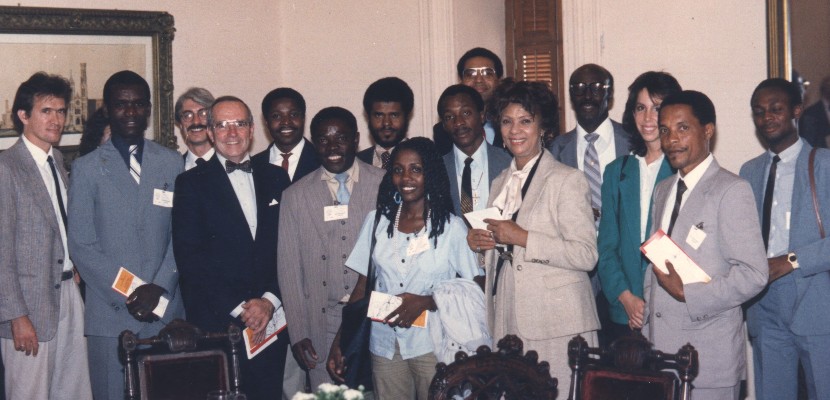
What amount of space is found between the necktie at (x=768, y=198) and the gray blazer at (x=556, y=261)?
0.91 metres

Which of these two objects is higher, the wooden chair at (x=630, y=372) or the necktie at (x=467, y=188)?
the necktie at (x=467, y=188)

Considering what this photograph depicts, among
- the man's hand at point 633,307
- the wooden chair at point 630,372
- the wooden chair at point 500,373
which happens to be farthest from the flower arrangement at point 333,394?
the man's hand at point 633,307

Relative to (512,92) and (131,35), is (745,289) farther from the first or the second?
(131,35)

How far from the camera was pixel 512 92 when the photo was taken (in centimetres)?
397

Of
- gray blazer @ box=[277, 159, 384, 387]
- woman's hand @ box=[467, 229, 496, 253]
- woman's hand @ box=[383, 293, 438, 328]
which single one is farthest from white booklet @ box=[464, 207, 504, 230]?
gray blazer @ box=[277, 159, 384, 387]

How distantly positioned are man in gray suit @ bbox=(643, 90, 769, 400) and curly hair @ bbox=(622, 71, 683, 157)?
1.71ft

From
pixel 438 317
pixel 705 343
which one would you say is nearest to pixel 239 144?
pixel 438 317

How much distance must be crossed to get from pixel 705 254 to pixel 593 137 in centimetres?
130

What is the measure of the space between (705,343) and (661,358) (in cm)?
55

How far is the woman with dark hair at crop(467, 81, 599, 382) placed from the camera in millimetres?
3717

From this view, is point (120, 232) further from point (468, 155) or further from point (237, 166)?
point (468, 155)

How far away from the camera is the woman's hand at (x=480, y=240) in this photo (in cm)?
379

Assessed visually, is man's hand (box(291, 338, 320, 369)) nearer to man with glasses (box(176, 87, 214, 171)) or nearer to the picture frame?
man with glasses (box(176, 87, 214, 171))

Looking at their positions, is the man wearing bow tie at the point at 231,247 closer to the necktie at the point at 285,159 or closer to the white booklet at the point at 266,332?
the white booklet at the point at 266,332
